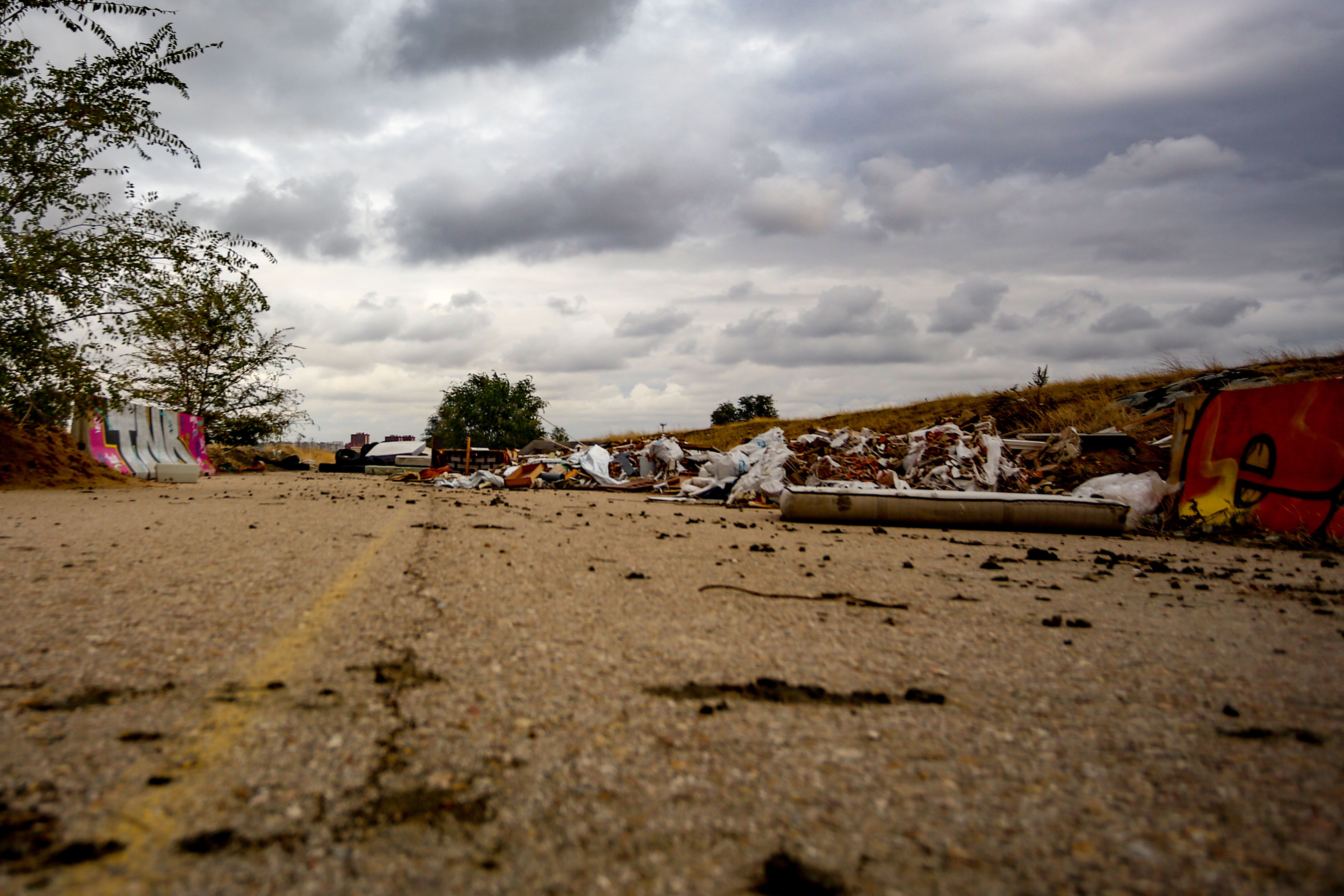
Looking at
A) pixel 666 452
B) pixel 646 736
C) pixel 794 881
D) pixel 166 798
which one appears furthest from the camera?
pixel 666 452

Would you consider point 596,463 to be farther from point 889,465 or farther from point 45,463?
point 45,463

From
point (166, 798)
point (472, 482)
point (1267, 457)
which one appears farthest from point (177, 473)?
point (1267, 457)

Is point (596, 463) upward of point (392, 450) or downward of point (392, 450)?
downward

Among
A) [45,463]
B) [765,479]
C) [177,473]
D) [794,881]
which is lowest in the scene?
[794,881]

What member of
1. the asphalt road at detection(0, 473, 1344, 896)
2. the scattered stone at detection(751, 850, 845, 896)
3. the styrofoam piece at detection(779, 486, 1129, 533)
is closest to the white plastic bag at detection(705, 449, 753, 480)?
the styrofoam piece at detection(779, 486, 1129, 533)

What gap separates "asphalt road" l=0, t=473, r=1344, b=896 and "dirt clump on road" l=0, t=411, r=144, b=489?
1078 cm

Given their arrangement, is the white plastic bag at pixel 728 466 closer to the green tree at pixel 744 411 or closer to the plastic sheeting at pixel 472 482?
the plastic sheeting at pixel 472 482

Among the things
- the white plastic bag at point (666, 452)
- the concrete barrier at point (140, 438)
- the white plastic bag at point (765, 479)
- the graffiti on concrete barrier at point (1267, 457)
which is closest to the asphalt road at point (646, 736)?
the graffiti on concrete barrier at point (1267, 457)

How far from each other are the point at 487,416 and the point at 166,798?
55.2m

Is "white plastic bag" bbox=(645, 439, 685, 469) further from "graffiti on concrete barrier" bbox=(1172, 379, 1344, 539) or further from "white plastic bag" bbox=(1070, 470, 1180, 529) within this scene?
"graffiti on concrete barrier" bbox=(1172, 379, 1344, 539)

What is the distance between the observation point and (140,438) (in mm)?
18250

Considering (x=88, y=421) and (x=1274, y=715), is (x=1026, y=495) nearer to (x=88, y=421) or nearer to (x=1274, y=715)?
(x=1274, y=715)

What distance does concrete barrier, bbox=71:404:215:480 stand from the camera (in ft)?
52.5

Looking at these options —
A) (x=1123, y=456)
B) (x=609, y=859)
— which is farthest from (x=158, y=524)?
(x=1123, y=456)
